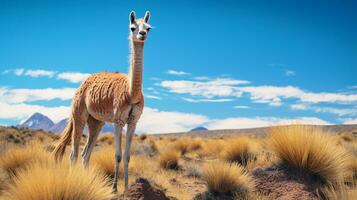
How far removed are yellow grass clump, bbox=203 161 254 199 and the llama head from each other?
8.81ft

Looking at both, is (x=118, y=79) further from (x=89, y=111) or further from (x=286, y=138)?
(x=286, y=138)

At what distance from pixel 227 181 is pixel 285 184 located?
0.99m

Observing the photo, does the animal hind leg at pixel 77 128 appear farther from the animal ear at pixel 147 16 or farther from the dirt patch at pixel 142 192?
the dirt patch at pixel 142 192

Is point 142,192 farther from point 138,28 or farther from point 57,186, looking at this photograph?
point 138,28

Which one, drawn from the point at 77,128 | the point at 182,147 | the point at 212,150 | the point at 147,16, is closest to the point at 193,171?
the point at 77,128

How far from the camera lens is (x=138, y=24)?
22.3ft

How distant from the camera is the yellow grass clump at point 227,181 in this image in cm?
675

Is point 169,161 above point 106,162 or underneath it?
underneath

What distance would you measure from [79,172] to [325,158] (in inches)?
171

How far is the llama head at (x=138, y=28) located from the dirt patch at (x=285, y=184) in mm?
3235

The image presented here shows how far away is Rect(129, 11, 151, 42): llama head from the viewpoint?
6570 millimetres

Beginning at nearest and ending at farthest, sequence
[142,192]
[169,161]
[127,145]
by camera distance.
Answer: [142,192], [127,145], [169,161]

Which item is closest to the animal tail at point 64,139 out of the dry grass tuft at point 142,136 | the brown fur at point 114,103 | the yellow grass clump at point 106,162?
the brown fur at point 114,103

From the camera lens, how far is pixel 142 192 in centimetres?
570
